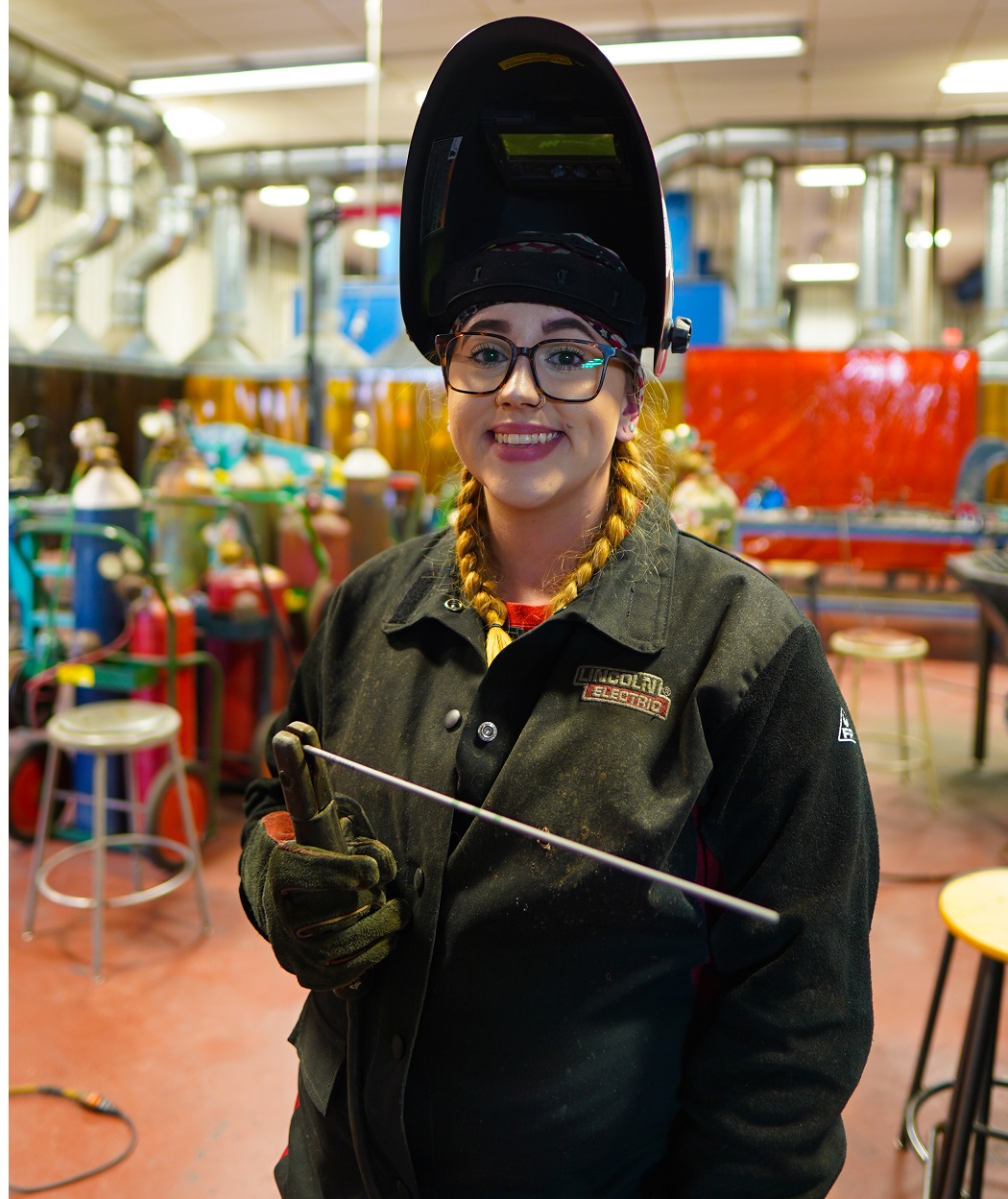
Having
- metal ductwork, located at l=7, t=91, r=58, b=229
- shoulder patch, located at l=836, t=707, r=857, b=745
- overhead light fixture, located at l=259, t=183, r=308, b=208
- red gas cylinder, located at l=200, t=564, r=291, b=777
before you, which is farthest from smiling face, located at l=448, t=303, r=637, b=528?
overhead light fixture, located at l=259, t=183, r=308, b=208

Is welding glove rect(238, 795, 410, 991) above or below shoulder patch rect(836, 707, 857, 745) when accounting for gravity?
below

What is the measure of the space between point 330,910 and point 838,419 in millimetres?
8247

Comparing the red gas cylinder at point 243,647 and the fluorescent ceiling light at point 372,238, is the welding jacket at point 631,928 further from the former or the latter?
the fluorescent ceiling light at point 372,238

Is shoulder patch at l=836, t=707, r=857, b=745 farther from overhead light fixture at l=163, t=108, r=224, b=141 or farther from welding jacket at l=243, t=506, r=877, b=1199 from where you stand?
overhead light fixture at l=163, t=108, r=224, b=141

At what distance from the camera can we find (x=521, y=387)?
105 cm

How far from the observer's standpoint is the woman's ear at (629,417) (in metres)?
1.16

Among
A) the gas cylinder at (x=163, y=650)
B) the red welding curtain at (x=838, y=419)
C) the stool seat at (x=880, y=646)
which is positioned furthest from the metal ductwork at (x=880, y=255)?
the gas cylinder at (x=163, y=650)

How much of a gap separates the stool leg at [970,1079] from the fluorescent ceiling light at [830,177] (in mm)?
9282

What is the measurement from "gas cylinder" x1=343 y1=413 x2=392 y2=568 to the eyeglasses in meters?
3.81

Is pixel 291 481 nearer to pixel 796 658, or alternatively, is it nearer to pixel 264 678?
pixel 264 678

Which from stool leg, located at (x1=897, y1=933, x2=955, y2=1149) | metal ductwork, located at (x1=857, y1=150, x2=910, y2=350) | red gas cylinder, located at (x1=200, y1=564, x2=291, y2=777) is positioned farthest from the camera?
metal ductwork, located at (x1=857, y1=150, x2=910, y2=350)

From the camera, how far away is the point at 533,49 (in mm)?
A: 1044

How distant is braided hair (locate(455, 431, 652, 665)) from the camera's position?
110 cm

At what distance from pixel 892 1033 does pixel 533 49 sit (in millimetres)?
2507
